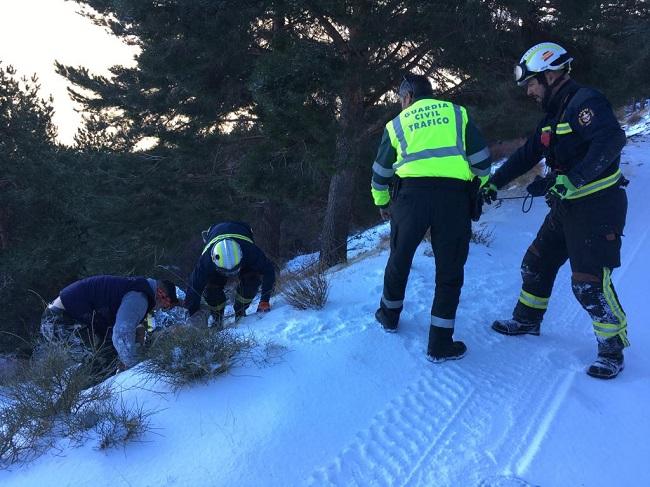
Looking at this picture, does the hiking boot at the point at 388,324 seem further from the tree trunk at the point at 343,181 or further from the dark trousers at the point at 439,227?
the tree trunk at the point at 343,181

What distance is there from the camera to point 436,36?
6828 millimetres

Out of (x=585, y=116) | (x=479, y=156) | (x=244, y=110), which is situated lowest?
(x=479, y=156)

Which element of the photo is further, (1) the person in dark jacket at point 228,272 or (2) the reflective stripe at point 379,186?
(1) the person in dark jacket at point 228,272

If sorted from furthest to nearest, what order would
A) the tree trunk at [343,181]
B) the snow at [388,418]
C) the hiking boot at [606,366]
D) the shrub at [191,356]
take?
the tree trunk at [343,181]
the hiking boot at [606,366]
the shrub at [191,356]
the snow at [388,418]

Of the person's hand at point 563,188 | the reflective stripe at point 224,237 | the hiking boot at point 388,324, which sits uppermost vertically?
the person's hand at point 563,188

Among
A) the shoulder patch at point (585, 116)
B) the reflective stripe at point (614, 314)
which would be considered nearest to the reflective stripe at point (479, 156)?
the shoulder patch at point (585, 116)

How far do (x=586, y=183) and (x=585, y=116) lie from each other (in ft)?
1.39

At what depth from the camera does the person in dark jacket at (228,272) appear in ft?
16.0

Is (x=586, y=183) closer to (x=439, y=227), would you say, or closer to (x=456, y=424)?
(x=439, y=227)

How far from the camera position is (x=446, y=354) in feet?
10.6

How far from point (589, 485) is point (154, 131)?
10.4m

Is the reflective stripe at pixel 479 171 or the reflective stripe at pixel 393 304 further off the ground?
the reflective stripe at pixel 479 171

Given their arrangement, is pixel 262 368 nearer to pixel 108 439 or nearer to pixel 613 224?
pixel 108 439

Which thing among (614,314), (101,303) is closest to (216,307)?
(101,303)
